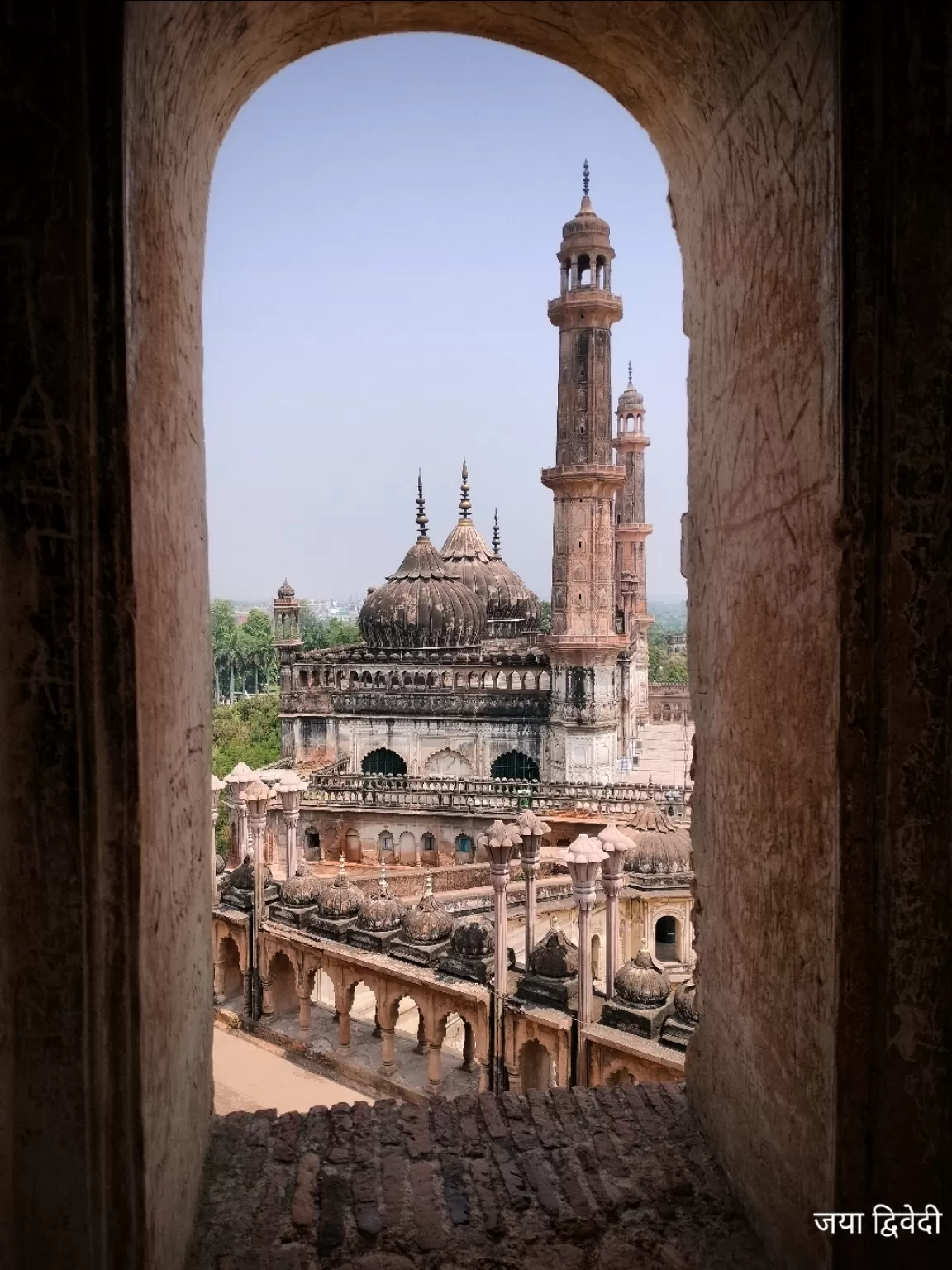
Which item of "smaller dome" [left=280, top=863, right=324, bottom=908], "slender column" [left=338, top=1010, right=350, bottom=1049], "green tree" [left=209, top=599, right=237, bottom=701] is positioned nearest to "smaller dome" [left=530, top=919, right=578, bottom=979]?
"slender column" [left=338, top=1010, right=350, bottom=1049]

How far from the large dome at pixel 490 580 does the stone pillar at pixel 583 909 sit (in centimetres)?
2426

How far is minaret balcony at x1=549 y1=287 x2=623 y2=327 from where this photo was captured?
23.2 meters

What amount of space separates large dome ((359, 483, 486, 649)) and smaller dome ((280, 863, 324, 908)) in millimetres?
15490

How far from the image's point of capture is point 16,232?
1697 mm

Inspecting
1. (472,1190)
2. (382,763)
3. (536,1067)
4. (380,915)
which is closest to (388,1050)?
(380,915)

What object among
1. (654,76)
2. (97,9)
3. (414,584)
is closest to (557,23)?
(654,76)

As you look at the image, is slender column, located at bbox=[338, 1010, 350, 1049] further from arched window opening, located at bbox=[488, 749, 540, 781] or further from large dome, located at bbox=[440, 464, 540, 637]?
large dome, located at bbox=[440, 464, 540, 637]

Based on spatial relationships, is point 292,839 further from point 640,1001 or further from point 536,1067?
point 640,1001

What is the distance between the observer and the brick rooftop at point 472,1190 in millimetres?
2279

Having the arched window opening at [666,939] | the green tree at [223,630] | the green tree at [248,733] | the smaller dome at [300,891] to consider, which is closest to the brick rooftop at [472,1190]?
the smaller dome at [300,891]

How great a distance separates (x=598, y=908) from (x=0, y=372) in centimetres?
1236

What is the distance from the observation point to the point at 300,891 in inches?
426

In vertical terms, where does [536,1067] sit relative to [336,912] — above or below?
below

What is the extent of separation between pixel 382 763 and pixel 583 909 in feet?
59.6
